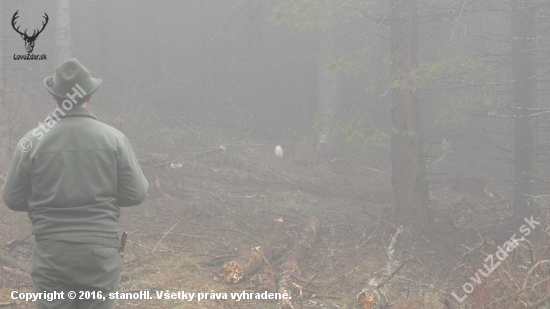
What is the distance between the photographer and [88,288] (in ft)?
11.0

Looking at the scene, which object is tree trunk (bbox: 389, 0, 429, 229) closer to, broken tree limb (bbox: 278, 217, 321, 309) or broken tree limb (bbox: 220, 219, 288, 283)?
broken tree limb (bbox: 278, 217, 321, 309)

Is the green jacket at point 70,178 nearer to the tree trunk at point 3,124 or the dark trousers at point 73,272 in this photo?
the dark trousers at point 73,272

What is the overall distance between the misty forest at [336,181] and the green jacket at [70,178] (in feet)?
4.62

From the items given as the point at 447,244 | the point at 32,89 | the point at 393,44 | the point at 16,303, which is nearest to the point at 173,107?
the point at 32,89

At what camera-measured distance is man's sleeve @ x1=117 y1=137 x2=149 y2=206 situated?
11.7ft

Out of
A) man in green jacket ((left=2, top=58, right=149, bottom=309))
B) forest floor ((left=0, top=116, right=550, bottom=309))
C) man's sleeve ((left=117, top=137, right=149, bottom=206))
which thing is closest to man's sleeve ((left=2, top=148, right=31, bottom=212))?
man in green jacket ((left=2, top=58, right=149, bottom=309))

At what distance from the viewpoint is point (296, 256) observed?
743 centimetres

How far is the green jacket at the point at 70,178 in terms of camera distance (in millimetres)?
3354

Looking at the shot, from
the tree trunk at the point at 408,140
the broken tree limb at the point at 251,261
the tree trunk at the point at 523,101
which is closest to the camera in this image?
the broken tree limb at the point at 251,261

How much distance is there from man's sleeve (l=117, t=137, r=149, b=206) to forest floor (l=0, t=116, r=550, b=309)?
2297 mm

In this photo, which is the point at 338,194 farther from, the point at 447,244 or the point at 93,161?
the point at 93,161

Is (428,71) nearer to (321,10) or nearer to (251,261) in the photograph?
(321,10)

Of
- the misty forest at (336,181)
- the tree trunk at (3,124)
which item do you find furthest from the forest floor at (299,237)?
the tree trunk at (3,124)

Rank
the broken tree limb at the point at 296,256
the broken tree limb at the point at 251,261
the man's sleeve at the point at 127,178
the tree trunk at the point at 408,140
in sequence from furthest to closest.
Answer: the tree trunk at the point at 408,140 < the broken tree limb at the point at 251,261 < the broken tree limb at the point at 296,256 < the man's sleeve at the point at 127,178
